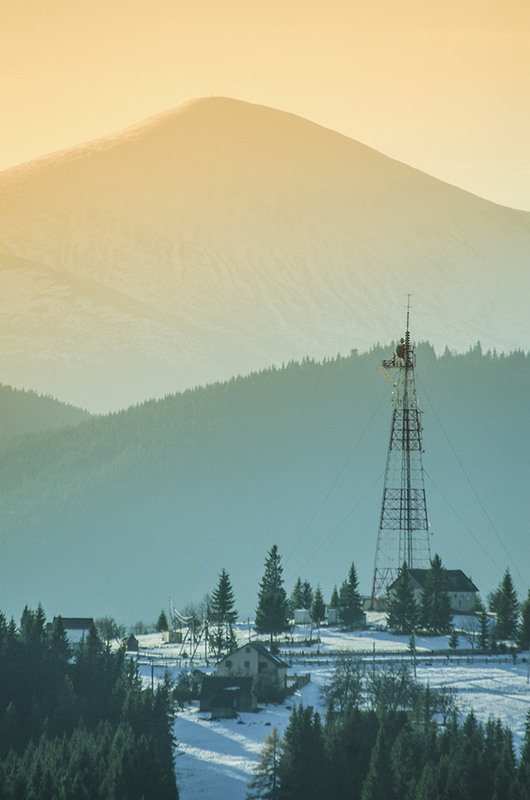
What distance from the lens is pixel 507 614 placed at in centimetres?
12744

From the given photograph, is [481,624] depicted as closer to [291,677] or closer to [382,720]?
[291,677]

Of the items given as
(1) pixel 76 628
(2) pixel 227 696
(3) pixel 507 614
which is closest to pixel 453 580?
(3) pixel 507 614

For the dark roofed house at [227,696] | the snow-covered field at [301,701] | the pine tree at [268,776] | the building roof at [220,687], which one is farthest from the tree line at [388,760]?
the building roof at [220,687]

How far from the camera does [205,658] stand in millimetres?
124062

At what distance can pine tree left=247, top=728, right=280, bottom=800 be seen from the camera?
85.8 metres

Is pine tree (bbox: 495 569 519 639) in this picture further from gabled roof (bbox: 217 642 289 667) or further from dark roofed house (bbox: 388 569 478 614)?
gabled roof (bbox: 217 642 289 667)

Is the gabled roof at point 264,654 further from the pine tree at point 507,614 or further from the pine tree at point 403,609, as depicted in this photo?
the pine tree at point 507,614

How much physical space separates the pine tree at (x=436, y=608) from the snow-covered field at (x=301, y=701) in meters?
2.52

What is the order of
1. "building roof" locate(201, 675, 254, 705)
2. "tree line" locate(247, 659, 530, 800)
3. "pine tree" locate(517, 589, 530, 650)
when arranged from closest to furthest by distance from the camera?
"tree line" locate(247, 659, 530, 800) < "building roof" locate(201, 675, 254, 705) < "pine tree" locate(517, 589, 530, 650)

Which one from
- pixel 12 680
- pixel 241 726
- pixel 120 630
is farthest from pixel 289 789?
pixel 120 630

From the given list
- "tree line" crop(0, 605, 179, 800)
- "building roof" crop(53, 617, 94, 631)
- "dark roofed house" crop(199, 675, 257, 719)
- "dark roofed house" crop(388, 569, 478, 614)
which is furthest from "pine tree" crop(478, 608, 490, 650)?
"building roof" crop(53, 617, 94, 631)

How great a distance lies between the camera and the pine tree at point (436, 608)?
129 meters

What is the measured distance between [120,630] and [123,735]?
Result: 2784 inches

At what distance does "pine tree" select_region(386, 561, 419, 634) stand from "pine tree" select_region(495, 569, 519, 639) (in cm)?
598
